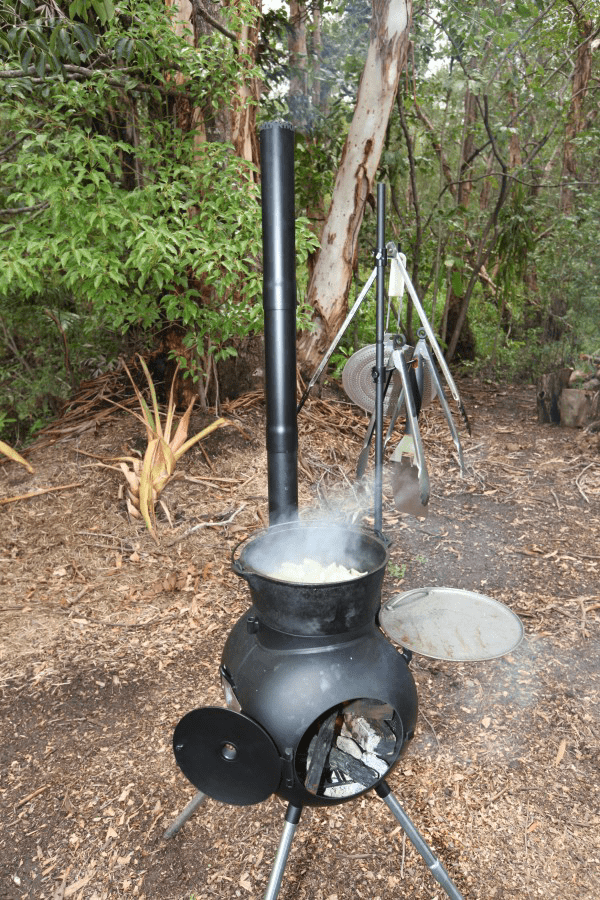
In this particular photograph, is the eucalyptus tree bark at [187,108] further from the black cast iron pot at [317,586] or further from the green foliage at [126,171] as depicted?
the black cast iron pot at [317,586]

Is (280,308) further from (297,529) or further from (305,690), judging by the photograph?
(305,690)

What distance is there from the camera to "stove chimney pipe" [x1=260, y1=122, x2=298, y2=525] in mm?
2031

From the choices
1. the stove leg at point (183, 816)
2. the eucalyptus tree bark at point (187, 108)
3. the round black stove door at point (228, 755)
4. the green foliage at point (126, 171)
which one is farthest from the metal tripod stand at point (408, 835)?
the eucalyptus tree bark at point (187, 108)

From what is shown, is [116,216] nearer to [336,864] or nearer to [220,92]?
[220,92]

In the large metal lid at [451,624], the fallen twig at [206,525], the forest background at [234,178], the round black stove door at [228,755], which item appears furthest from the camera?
the fallen twig at [206,525]

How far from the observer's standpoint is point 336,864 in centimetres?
185

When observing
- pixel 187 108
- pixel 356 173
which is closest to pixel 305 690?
pixel 187 108

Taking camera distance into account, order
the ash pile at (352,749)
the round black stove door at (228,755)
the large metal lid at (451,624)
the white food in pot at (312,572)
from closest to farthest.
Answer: the round black stove door at (228,755), the ash pile at (352,749), the white food in pot at (312,572), the large metal lid at (451,624)

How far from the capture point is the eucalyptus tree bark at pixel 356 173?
449 cm

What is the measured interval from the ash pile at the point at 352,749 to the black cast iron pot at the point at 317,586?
276 millimetres

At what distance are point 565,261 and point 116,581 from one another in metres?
4.82

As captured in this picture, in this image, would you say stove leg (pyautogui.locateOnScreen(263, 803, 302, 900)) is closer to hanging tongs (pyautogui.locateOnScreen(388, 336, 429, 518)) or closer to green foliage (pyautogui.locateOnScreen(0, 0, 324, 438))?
hanging tongs (pyautogui.locateOnScreen(388, 336, 429, 518))

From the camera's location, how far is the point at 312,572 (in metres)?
1.81

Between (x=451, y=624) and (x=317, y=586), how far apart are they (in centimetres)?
141
